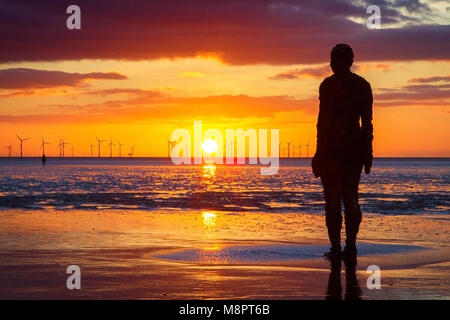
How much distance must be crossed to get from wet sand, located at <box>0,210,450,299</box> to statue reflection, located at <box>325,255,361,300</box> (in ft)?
0.06

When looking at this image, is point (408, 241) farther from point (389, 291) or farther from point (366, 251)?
point (389, 291)

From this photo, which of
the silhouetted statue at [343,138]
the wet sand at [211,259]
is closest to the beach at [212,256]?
the wet sand at [211,259]

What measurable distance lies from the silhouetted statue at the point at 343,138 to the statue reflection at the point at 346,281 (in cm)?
30

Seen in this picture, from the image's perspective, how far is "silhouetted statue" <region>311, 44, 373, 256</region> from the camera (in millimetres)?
9391

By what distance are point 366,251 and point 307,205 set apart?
13.2 m

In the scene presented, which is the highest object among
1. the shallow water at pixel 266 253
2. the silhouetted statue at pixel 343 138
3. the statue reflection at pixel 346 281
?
the silhouetted statue at pixel 343 138

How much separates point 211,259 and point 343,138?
7.77 feet

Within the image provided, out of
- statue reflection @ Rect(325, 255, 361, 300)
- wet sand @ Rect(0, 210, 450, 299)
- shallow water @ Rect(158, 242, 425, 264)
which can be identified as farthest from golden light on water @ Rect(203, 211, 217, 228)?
statue reflection @ Rect(325, 255, 361, 300)

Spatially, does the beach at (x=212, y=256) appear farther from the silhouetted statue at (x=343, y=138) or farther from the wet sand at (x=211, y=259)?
the silhouetted statue at (x=343, y=138)

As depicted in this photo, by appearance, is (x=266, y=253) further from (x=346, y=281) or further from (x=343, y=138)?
(x=346, y=281)

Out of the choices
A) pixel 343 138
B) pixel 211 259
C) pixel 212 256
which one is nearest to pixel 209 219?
pixel 212 256

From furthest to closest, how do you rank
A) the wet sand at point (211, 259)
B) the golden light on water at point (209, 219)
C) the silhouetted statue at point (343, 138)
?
the golden light on water at point (209, 219) → the silhouetted statue at point (343, 138) → the wet sand at point (211, 259)

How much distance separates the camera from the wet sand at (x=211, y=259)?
698cm
